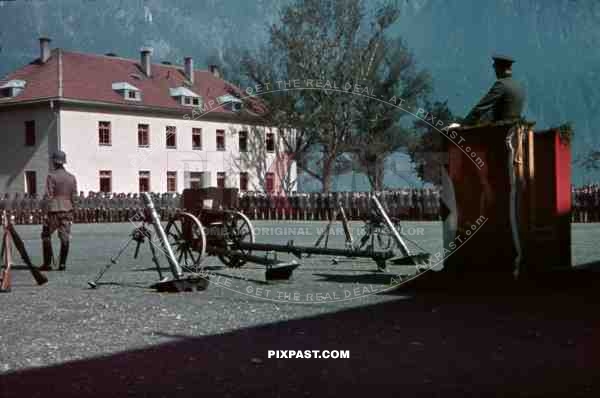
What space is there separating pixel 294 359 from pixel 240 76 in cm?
3988

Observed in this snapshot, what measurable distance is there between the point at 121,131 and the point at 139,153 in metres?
1.58

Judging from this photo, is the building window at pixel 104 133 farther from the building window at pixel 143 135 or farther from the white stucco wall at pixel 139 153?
the building window at pixel 143 135

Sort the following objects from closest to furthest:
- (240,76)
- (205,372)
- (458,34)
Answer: (205,372), (240,76), (458,34)

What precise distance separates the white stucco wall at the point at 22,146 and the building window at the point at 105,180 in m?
2.84

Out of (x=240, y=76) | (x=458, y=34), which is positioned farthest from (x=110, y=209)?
(x=458, y=34)

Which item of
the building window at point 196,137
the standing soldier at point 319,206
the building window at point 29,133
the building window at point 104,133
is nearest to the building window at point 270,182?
the building window at point 196,137

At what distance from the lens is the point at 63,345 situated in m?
6.33

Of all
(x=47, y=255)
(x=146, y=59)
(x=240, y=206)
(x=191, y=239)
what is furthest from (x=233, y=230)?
(x=146, y=59)

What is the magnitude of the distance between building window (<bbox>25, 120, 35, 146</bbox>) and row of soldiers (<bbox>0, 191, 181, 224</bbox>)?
5.97 m

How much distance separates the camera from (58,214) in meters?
13.2

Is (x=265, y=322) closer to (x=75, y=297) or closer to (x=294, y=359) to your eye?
(x=294, y=359)

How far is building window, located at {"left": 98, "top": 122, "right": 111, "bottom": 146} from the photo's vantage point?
44344 mm

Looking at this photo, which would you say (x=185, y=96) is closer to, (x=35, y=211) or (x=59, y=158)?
(x=35, y=211)

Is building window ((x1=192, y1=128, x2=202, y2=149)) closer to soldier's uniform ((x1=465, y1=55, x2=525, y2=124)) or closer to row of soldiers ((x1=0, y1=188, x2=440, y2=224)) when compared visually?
row of soldiers ((x1=0, y1=188, x2=440, y2=224))
